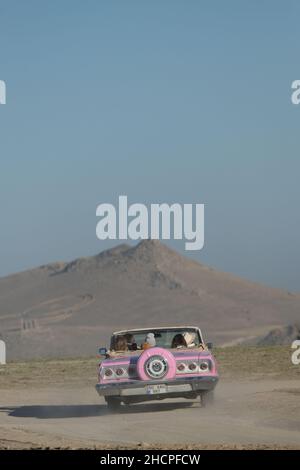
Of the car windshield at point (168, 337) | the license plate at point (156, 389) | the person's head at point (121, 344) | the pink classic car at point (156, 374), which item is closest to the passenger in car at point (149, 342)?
the pink classic car at point (156, 374)

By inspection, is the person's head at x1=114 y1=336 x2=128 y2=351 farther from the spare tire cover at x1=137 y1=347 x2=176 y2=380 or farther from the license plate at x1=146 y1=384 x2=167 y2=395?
the license plate at x1=146 y1=384 x2=167 y2=395

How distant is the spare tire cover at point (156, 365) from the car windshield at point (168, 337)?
1274 millimetres

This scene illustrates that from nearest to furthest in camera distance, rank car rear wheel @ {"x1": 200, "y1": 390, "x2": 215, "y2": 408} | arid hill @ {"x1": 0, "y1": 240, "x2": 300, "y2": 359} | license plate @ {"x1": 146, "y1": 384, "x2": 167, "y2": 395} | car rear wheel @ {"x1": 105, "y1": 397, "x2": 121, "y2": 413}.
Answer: license plate @ {"x1": 146, "y1": 384, "x2": 167, "y2": 395} → car rear wheel @ {"x1": 105, "y1": 397, "x2": 121, "y2": 413} → car rear wheel @ {"x1": 200, "y1": 390, "x2": 215, "y2": 408} → arid hill @ {"x1": 0, "y1": 240, "x2": 300, "y2": 359}

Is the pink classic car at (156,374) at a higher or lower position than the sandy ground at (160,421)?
higher

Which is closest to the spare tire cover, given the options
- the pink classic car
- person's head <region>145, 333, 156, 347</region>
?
the pink classic car

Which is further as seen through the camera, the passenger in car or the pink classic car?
the passenger in car

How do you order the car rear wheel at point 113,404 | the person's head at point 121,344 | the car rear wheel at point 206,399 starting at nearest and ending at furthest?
the car rear wheel at point 113,404
the car rear wheel at point 206,399
the person's head at point 121,344

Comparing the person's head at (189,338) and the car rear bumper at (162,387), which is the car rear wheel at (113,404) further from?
the person's head at (189,338)

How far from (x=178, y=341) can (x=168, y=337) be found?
426mm

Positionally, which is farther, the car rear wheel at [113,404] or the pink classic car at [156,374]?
the car rear wheel at [113,404]

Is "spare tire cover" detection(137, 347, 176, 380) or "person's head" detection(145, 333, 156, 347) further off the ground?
"person's head" detection(145, 333, 156, 347)

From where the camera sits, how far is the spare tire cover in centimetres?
1878

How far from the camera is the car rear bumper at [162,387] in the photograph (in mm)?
18766
